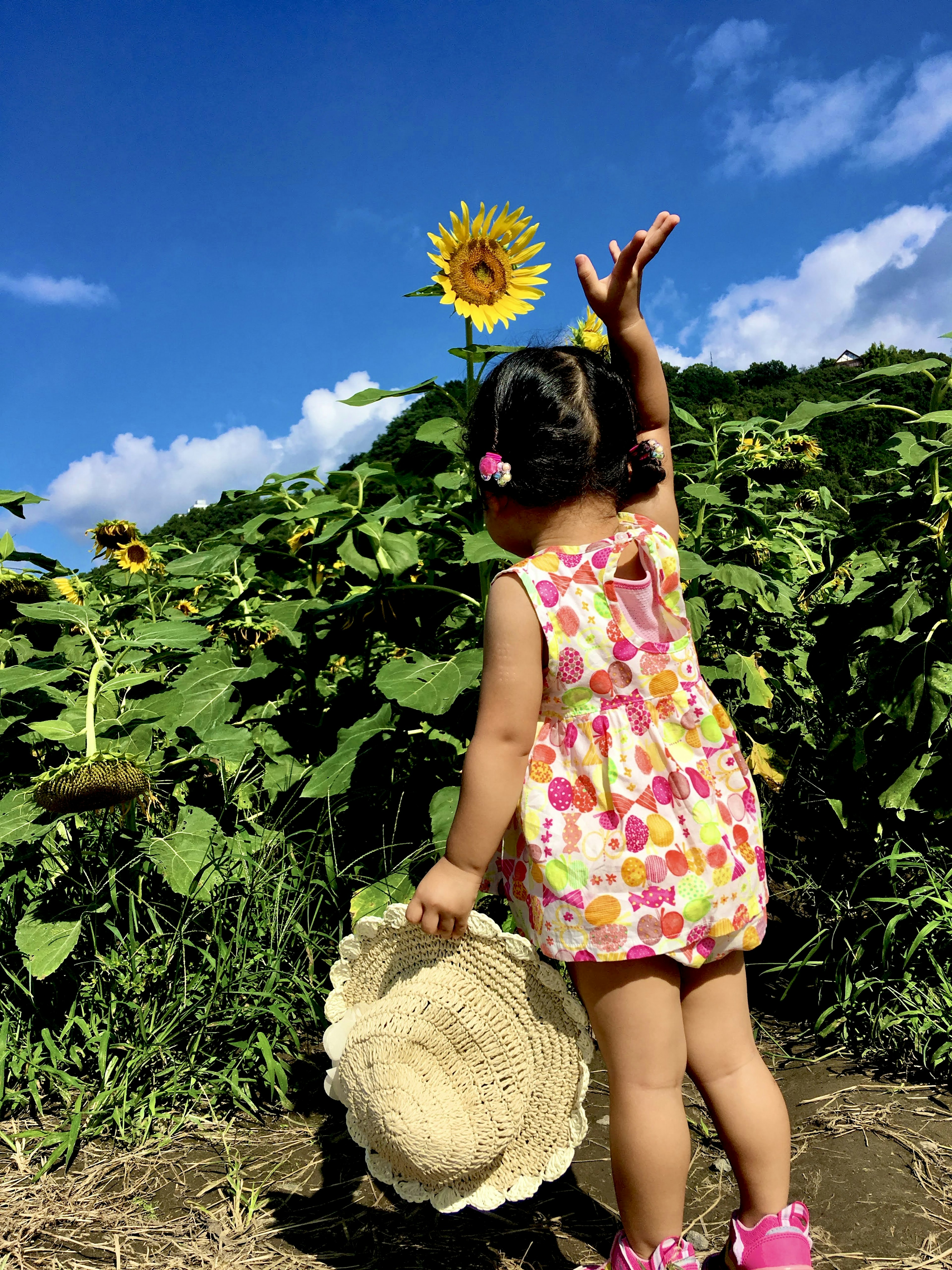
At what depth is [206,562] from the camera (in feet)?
8.51

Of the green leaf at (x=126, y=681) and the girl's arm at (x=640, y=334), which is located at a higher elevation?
the girl's arm at (x=640, y=334)

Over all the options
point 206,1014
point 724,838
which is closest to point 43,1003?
point 206,1014

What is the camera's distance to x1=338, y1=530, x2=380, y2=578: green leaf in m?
2.32

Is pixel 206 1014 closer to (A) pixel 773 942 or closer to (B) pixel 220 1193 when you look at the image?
(B) pixel 220 1193

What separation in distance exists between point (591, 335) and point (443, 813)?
1.61 m

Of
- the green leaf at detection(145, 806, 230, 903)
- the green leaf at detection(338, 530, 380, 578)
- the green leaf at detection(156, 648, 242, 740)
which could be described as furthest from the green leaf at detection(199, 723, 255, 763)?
the green leaf at detection(338, 530, 380, 578)

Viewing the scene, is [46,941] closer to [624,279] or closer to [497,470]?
[497,470]

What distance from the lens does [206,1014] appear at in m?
2.03

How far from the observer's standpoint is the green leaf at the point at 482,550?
6.42ft

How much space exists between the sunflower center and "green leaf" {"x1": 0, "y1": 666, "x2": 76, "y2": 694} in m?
1.42

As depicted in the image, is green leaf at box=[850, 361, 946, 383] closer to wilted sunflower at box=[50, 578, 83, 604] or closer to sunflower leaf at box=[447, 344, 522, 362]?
sunflower leaf at box=[447, 344, 522, 362]

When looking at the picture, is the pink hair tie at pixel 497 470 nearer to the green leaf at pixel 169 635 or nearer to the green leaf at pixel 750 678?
the green leaf at pixel 169 635

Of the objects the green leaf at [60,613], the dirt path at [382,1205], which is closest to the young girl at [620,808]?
the dirt path at [382,1205]

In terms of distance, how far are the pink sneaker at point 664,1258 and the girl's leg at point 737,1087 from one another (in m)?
0.14
